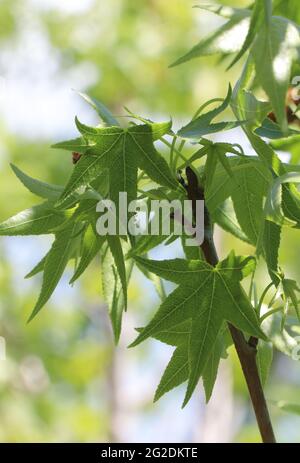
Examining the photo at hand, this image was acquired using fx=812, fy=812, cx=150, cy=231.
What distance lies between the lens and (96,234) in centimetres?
79

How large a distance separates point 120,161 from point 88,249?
94mm

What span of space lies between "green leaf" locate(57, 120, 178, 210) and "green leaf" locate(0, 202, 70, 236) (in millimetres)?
40

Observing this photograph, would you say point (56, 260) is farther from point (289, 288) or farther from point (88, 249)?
point (289, 288)

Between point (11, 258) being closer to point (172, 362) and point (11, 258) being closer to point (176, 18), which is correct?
point (176, 18)

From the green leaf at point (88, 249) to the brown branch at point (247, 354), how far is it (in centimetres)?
10

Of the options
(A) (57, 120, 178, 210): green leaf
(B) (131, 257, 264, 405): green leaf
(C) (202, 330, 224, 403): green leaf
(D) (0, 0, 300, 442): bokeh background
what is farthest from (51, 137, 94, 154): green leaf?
(D) (0, 0, 300, 442): bokeh background

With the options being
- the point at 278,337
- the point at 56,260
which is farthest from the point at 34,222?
the point at 278,337

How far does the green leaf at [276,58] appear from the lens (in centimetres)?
64

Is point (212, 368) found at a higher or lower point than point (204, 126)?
lower

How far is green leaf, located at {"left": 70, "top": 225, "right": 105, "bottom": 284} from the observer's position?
0.79m

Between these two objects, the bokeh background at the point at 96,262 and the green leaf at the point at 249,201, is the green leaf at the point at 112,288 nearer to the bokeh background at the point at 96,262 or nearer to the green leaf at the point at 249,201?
the green leaf at the point at 249,201

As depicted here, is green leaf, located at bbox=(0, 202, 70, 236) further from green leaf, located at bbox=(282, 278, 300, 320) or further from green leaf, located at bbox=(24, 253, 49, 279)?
green leaf, located at bbox=(282, 278, 300, 320)

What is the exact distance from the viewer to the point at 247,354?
750 mm

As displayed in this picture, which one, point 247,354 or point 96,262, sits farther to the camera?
point 96,262
